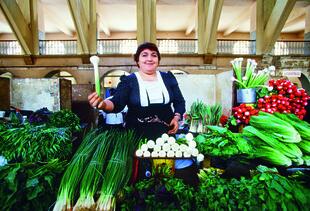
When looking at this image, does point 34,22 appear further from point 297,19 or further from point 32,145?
point 297,19

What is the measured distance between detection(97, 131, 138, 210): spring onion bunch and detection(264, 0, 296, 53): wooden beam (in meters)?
9.08

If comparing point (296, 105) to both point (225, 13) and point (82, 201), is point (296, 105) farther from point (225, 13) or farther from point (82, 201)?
point (225, 13)

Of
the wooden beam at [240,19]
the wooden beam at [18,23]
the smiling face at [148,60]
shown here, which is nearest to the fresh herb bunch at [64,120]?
the smiling face at [148,60]

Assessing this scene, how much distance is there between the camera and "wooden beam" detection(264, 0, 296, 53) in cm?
786

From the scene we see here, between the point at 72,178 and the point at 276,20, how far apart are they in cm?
1021

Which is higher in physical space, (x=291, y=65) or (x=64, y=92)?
(x=291, y=65)

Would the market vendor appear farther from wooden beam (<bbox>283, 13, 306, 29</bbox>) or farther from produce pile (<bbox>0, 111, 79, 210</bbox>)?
wooden beam (<bbox>283, 13, 306, 29</bbox>)

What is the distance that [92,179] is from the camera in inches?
43.4

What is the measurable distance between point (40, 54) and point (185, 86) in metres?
8.31

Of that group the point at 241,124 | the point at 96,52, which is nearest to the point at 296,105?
the point at 241,124

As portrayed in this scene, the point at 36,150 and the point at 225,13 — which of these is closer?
the point at 36,150

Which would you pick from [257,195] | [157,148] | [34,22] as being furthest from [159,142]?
[34,22]

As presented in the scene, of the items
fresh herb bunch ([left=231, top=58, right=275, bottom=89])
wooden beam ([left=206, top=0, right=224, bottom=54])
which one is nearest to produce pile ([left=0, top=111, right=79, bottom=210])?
fresh herb bunch ([left=231, top=58, right=275, bottom=89])

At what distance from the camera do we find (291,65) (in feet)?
34.7
